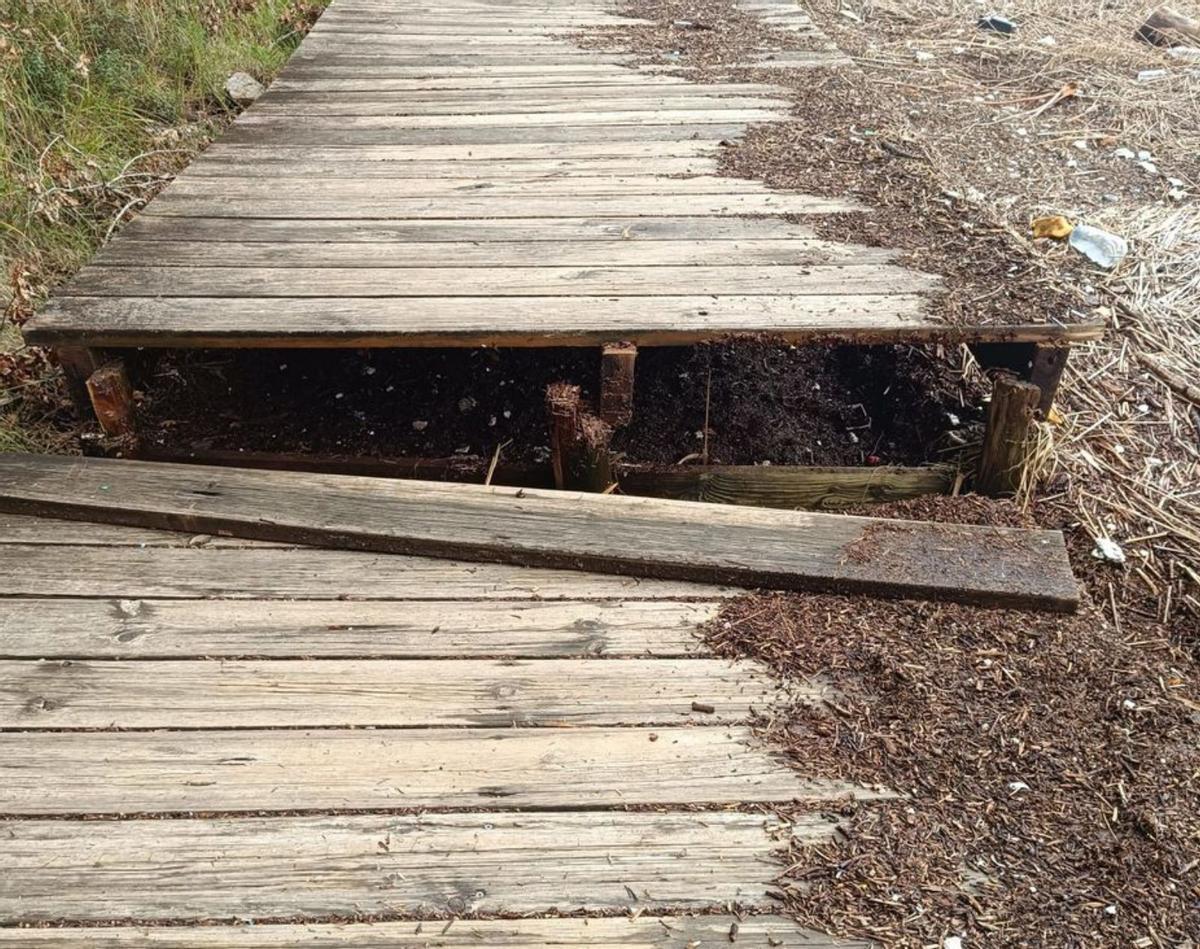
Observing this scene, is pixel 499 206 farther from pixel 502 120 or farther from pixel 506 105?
pixel 506 105

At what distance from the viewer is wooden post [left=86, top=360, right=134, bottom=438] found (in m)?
2.89

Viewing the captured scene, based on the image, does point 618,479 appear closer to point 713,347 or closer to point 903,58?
point 713,347

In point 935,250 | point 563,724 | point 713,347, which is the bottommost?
point 713,347

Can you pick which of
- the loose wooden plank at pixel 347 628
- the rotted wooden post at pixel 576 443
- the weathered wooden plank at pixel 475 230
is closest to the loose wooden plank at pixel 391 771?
the loose wooden plank at pixel 347 628

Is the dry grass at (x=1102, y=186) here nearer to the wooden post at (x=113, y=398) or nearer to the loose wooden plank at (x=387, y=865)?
the loose wooden plank at (x=387, y=865)

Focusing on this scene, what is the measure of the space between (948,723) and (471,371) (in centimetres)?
233

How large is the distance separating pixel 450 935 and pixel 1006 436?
2.11m

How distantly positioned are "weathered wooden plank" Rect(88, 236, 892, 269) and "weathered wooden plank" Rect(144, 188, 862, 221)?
0.25 m

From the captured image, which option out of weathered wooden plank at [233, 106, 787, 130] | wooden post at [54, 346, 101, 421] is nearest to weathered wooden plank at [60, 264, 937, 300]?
wooden post at [54, 346, 101, 421]

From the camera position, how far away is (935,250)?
10.8 ft

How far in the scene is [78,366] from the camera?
2.94 metres

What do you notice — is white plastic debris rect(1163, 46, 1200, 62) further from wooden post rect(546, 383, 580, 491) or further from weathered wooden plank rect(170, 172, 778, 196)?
wooden post rect(546, 383, 580, 491)

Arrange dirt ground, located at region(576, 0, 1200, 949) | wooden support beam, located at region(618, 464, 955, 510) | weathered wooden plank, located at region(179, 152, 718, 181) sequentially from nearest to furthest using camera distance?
dirt ground, located at region(576, 0, 1200, 949) < wooden support beam, located at region(618, 464, 955, 510) < weathered wooden plank, located at region(179, 152, 718, 181)

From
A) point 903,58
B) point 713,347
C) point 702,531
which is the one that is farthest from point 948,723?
point 903,58
